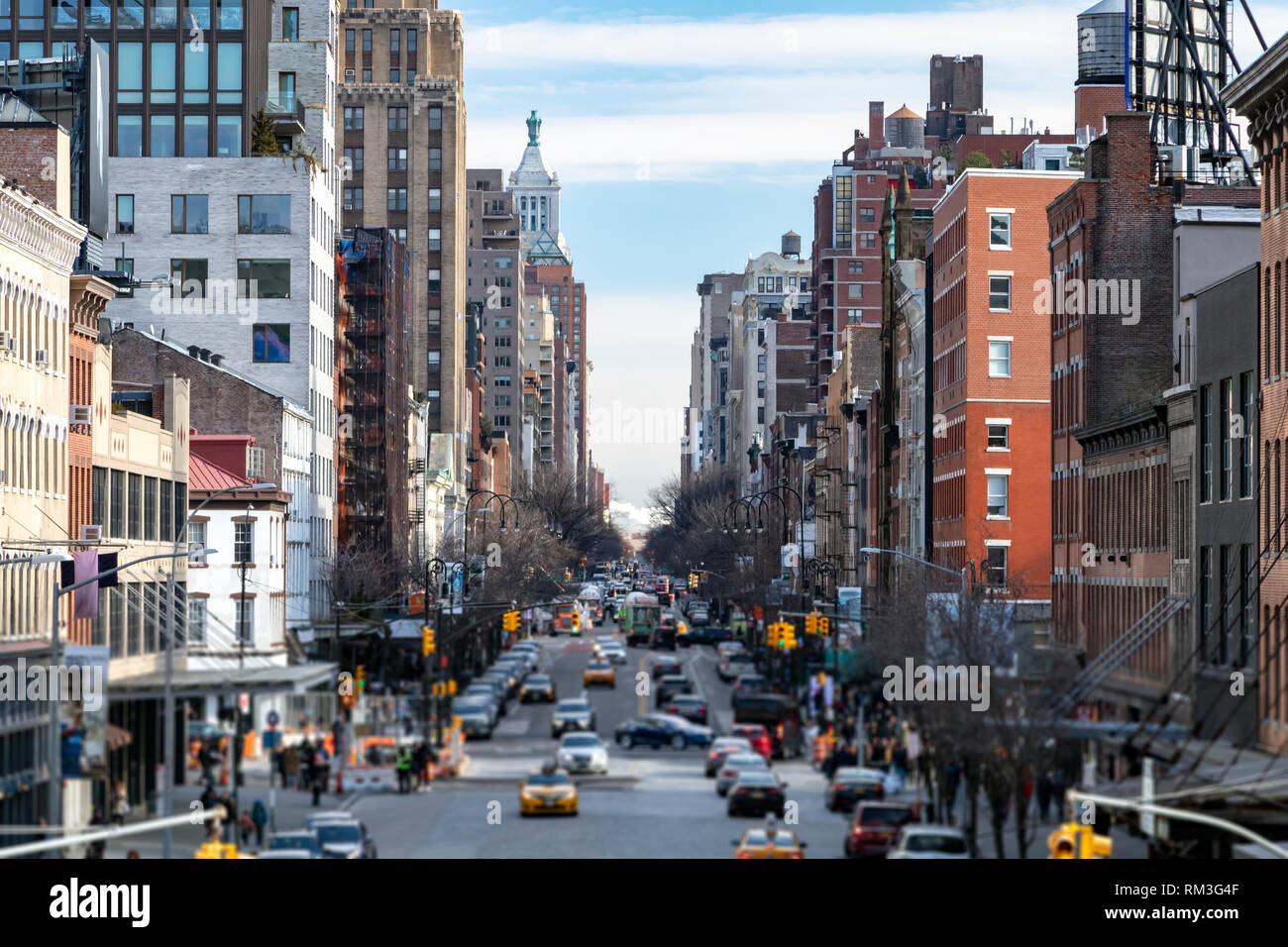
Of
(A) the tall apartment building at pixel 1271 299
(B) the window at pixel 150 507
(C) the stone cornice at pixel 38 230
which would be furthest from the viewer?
(B) the window at pixel 150 507

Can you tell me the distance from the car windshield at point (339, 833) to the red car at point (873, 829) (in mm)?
6279

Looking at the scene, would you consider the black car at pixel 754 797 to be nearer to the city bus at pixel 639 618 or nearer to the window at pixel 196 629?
the city bus at pixel 639 618

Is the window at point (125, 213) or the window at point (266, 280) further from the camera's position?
the window at point (125, 213)

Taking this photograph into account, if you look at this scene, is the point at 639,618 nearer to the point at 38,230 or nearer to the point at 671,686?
the point at 671,686

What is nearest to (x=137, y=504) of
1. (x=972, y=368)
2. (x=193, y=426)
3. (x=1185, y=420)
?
(x=193, y=426)

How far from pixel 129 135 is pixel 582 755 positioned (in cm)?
10833

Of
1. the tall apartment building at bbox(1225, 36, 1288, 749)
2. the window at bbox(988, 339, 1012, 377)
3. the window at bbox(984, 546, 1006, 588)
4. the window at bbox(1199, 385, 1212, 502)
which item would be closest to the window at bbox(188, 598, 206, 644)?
the tall apartment building at bbox(1225, 36, 1288, 749)

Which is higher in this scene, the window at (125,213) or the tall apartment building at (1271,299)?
the window at (125,213)

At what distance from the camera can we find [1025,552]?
342 ft

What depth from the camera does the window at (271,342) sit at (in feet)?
388

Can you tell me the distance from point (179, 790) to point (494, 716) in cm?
434

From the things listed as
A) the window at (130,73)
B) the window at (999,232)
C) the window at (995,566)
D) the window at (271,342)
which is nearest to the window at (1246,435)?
the window at (995,566)
